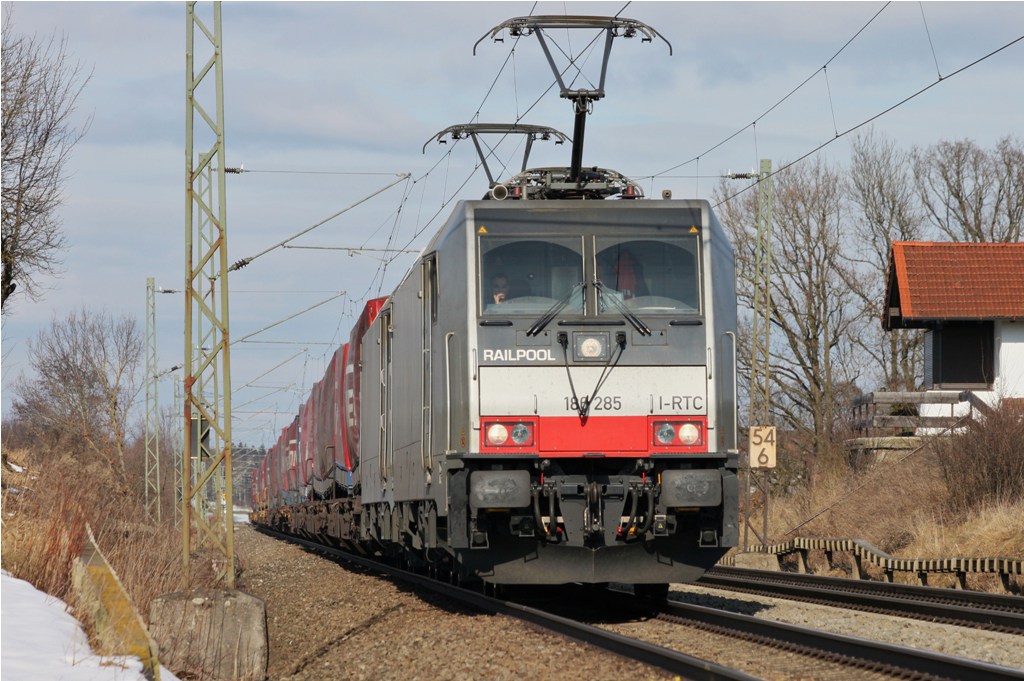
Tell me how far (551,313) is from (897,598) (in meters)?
5.34

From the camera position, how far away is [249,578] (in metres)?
20.7

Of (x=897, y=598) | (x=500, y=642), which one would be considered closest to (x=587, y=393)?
(x=500, y=642)

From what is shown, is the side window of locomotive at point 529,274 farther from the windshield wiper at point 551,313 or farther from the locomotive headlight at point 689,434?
the locomotive headlight at point 689,434

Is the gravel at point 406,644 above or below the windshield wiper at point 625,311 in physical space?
below

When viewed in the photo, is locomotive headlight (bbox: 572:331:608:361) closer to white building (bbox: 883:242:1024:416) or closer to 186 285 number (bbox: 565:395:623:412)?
186 285 number (bbox: 565:395:623:412)

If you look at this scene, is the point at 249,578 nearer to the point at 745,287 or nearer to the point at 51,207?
the point at 51,207

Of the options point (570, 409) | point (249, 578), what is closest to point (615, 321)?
point (570, 409)

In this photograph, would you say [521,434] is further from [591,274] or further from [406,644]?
[406,644]

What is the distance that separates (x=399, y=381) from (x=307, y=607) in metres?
3.16

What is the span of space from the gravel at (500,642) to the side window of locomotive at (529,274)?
2.82 metres

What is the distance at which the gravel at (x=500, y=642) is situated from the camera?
905 cm

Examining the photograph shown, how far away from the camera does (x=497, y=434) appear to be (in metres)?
10.5

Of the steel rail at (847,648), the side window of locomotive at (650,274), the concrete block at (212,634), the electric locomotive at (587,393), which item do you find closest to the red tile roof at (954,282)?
the steel rail at (847,648)

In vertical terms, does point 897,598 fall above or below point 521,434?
below
